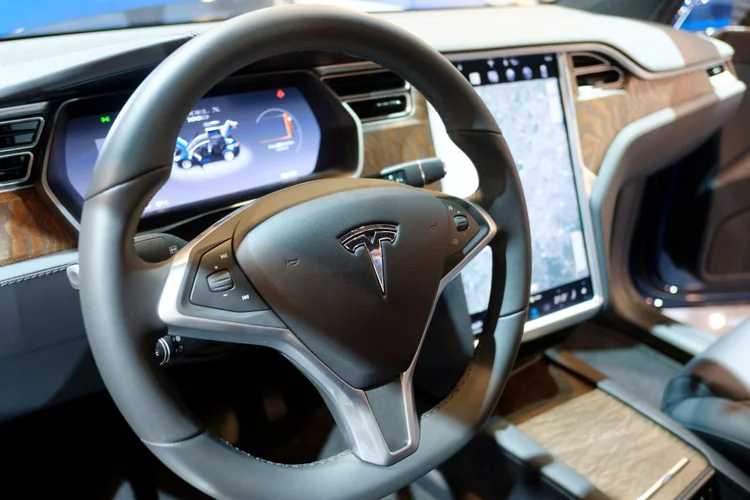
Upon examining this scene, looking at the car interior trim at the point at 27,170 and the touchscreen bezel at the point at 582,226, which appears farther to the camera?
the touchscreen bezel at the point at 582,226

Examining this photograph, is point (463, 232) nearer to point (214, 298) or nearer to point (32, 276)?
point (214, 298)

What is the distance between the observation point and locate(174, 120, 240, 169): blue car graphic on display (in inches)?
30.5

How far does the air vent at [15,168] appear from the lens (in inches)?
26.4

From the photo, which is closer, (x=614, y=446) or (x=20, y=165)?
(x=20, y=165)

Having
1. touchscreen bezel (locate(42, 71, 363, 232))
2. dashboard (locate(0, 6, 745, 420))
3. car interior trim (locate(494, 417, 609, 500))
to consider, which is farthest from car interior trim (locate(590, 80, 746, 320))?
touchscreen bezel (locate(42, 71, 363, 232))

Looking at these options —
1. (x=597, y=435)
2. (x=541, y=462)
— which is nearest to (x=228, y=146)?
(x=541, y=462)

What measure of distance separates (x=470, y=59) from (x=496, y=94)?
8 cm

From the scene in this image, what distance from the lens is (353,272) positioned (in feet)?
1.86

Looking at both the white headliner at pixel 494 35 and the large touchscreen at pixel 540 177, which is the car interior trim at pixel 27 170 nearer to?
the white headliner at pixel 494 35

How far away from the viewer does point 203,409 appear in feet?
3.11

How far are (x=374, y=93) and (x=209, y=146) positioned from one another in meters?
0.28

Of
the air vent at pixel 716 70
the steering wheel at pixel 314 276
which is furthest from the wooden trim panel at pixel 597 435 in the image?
the air vent at pixel 716 70

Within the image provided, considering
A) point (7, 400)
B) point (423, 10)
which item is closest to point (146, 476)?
point (7, 400)

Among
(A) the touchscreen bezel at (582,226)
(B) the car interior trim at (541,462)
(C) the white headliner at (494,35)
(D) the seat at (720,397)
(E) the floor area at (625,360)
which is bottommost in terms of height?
(E) the floor area at (625,360)
